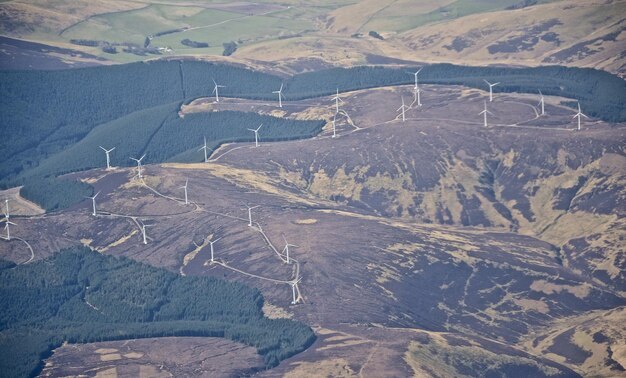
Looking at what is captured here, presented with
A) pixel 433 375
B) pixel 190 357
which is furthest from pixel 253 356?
pixel 433 375

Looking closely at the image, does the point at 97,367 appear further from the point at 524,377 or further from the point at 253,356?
the point at 524,377

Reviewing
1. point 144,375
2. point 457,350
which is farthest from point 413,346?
point 144,375

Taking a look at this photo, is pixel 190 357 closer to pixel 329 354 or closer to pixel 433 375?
pixel 329 354

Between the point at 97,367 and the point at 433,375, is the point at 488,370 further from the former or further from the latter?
the point at 97,367

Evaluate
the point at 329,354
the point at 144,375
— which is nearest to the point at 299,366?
the point at 329,354

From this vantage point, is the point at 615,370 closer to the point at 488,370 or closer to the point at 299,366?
the point at 488,370
